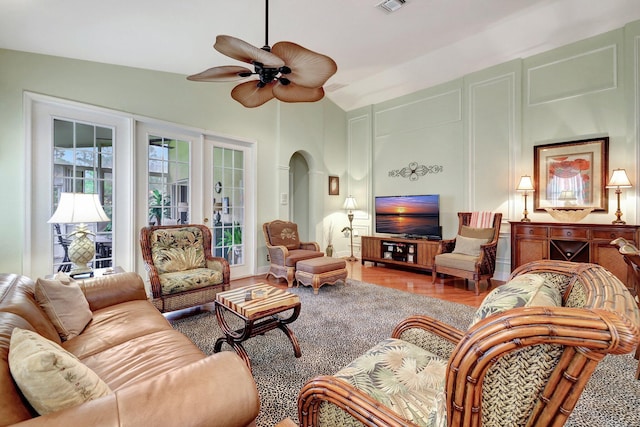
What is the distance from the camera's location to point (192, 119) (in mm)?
4109

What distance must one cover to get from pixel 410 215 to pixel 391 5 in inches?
126

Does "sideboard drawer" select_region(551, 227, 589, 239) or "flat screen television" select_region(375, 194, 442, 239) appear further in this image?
"flat screen television" select_region(375, 194, 442, 239)

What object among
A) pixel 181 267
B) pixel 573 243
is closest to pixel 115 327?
pixel 181 267

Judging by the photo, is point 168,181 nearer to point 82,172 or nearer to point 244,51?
point 82,172

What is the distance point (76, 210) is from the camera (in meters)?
2.41

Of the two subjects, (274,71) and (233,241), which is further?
(233,241)

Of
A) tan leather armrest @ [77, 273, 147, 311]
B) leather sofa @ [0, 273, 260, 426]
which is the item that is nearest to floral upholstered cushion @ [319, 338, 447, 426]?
leather sofa @ [0, 273, 260, 426]

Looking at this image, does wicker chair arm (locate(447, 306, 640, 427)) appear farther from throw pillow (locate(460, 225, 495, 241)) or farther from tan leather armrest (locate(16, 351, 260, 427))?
throw pillow (locate(460, 225, 495, 241))

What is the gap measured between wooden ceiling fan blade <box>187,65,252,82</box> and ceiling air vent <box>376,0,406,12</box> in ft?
6.52

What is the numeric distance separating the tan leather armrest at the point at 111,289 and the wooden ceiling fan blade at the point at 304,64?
6.73 feet

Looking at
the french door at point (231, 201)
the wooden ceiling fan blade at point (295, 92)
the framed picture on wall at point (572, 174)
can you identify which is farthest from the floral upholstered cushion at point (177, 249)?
the framed picture on wall at point (572, 174)

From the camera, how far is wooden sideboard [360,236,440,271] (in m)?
4.61

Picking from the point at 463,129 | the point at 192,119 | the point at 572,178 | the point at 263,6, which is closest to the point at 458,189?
the point at 463,129

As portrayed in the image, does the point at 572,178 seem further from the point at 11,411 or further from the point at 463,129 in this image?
the point at 11,411
